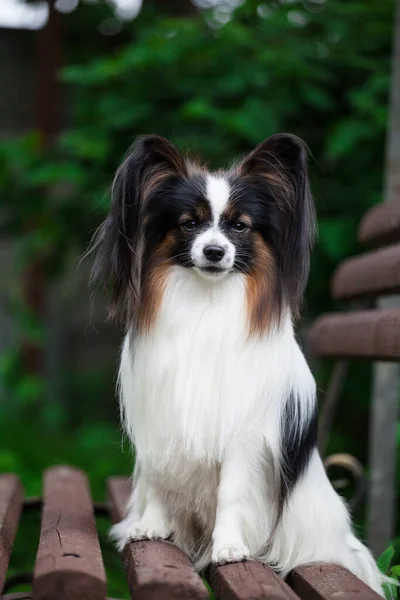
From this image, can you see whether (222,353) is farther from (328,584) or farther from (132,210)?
(328,584)

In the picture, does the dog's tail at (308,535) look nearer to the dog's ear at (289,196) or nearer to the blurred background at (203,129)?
the dog's ear at (289,196)

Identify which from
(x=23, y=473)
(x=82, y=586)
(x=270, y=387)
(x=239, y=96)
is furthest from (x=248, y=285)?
(x=23, y=473)

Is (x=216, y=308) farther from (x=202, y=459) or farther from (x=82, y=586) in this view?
(x=82, y=586)

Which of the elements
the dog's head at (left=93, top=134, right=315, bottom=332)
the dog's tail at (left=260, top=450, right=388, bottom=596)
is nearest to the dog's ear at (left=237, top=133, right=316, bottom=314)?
the dog's head at (left=93, top=134, right=315, bottom=332)

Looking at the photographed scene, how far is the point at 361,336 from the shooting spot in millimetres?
2754

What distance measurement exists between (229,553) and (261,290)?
71 centimetres

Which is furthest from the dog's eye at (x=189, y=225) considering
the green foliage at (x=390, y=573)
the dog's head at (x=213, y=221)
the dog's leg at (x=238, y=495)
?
the green foliage at (x=390, y=573)

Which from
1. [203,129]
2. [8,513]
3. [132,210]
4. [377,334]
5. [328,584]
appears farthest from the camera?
[203,129]

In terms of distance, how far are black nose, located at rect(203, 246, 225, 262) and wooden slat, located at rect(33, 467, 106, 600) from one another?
0.80 meters

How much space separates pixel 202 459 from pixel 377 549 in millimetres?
1534

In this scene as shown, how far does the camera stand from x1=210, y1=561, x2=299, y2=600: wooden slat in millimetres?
1797

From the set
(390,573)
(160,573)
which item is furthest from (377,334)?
(160,573)

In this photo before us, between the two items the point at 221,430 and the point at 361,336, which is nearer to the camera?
the point at 221,430

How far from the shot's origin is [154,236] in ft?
7.86
